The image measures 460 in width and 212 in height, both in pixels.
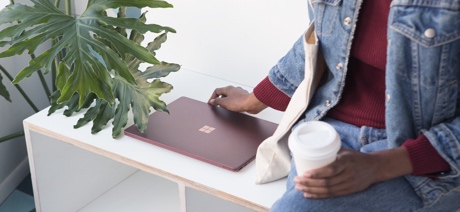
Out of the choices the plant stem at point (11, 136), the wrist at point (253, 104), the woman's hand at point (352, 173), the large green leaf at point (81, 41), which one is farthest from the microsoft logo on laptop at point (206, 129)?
the plant stem at point (11, 136)

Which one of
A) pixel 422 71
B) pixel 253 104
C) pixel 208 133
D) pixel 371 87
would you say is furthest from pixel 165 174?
pixel 422 71

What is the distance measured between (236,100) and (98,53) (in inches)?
14.4

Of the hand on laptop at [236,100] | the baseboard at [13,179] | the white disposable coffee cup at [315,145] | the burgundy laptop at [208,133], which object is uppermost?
the white disposable coffee cup at [315,145]

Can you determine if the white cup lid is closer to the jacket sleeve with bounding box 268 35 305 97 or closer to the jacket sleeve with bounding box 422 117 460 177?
the jacket sleeve with bounding box 422 117 460 177

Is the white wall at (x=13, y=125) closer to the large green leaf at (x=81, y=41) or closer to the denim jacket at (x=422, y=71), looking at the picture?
the large green leaf at (x=81, y=41)

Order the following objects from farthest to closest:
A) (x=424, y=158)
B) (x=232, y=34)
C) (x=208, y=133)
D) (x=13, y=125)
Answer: (x=13, y=125) → (x=232, y=34) → (x=208, y=133) → (x=424, y=158)

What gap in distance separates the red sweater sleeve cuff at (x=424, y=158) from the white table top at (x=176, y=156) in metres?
0.33

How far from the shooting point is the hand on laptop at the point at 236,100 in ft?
5.97

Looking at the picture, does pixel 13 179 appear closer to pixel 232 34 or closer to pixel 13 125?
pixel 13 125

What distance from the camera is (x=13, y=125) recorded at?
7.84ft

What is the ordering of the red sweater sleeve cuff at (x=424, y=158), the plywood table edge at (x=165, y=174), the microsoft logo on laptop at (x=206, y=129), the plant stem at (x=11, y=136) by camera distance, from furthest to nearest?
the plant stem at (x=11, y=136)
the microsoft logo on laptop at (x=206, y=129)
the plywood table edge at (x=165, y=174)
the red sweater sleeve cuff at (x=424, y=158)

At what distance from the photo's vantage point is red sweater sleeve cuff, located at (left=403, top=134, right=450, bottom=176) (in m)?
1.34

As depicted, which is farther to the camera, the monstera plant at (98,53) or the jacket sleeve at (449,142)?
the monstera plant at (98,53)

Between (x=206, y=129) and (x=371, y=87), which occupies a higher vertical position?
(x=371, y=87)
